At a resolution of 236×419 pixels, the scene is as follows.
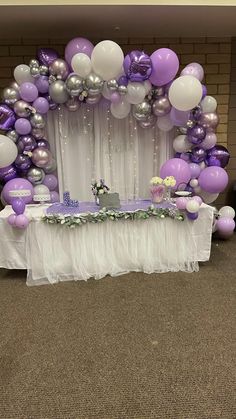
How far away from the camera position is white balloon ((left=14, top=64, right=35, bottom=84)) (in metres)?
2.83

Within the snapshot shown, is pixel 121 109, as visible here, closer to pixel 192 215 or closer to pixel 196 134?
pixel 196 134

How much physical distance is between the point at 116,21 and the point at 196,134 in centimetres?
139

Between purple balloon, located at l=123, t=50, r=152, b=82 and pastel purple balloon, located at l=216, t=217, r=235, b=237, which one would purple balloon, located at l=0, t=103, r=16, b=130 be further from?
pastel purple balloon, located at l=216, t=217, r=235, b=237

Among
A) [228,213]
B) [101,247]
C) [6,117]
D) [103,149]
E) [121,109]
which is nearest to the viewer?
[101,247]

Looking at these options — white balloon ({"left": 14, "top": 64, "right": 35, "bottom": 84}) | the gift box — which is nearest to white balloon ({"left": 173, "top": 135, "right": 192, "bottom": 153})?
the gift box

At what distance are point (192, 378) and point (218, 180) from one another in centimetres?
204

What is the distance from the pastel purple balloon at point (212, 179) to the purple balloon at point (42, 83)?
178 centimetres

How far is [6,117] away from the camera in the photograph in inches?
113

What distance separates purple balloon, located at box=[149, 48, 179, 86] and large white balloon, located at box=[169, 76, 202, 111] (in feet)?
0.34

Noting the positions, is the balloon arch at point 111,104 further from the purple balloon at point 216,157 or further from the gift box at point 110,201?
the gift box at point 110,201

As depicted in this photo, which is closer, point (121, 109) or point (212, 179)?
point (121, 109)

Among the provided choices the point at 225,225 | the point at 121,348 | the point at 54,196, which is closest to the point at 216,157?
the point at 225,225

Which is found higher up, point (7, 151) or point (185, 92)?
point (185, 92)

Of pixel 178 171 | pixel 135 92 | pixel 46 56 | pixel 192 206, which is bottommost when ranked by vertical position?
pixel 192 206
